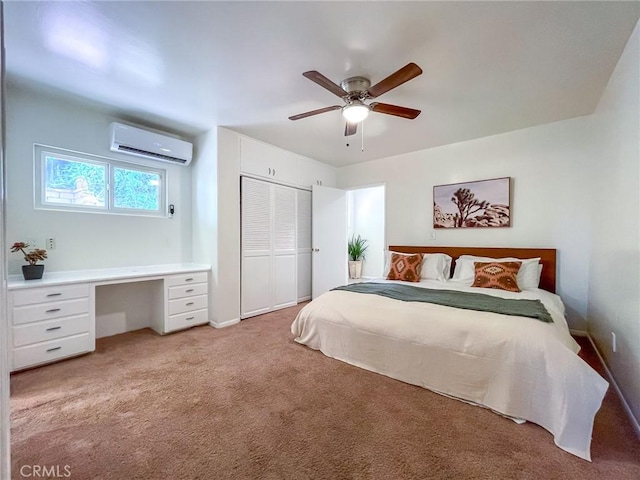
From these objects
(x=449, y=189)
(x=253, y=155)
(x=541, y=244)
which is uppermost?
(x=253, y=155)

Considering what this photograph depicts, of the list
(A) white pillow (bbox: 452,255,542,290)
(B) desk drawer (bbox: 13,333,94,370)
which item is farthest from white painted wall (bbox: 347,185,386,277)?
(B) desk drawer (bbox: 13,333,94,370)

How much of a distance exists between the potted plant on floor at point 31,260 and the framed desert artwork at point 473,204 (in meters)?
4.52

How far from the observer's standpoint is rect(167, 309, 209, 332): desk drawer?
10.2ft

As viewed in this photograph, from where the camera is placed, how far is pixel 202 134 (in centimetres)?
357

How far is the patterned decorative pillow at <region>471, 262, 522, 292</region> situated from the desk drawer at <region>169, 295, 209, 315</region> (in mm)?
3237

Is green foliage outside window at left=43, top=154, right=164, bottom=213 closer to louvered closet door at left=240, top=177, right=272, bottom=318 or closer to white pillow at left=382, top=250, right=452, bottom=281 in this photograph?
louvered closet door at left=240, top=177, right=272, bottom=318

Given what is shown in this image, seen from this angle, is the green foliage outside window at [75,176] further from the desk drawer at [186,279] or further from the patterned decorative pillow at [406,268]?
the patterned decorative pillow at [406,268]

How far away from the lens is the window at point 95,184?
2715mm

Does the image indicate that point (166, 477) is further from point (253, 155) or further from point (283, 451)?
point (253, 155)

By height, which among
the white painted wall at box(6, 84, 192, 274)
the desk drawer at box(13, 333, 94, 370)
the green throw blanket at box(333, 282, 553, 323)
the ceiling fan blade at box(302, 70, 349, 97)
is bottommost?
the desk drawer at box(13, 333, 94, 370)

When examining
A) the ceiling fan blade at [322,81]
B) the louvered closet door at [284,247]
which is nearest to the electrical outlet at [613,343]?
the ceiling fan blade at [322,81]

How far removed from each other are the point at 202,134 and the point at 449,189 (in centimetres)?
347

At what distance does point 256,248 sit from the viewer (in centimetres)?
384

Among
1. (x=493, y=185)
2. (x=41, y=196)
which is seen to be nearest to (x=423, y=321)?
(x=493, y=185)
